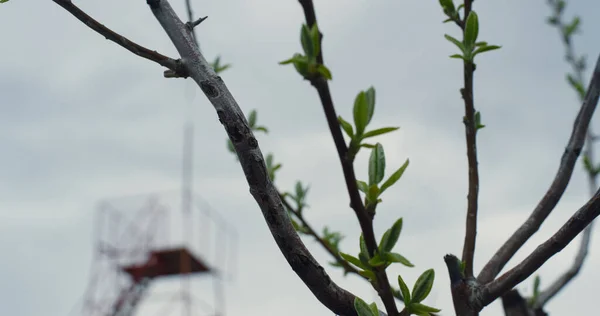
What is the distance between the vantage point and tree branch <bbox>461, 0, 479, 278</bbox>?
3.37ft

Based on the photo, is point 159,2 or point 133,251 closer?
point 159,2

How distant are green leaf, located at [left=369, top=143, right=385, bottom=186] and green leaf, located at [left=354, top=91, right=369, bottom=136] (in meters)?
0.05

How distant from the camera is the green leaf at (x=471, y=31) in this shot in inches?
41.1

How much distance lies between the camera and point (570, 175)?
1.14 meters

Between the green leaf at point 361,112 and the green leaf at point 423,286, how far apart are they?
189 mm

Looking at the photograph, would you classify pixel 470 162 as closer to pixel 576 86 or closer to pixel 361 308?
pixel 361 308

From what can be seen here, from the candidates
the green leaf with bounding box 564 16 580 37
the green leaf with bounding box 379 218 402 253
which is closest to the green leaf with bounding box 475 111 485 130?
the green leaf with bounding box 379 218 402 253

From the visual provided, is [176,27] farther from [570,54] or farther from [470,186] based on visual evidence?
[570,54]

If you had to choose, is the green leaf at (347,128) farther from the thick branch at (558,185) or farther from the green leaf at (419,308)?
the thick branch at (558,185)

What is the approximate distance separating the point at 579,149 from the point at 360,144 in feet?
1.78

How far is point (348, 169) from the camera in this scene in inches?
28.3

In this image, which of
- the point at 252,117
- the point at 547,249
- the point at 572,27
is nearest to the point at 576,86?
the point at 572,27

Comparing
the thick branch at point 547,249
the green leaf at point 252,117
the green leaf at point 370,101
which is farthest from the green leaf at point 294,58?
the green leaf at point 252,117

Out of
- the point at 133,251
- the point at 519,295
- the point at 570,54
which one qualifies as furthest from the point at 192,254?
the point at 519,295
